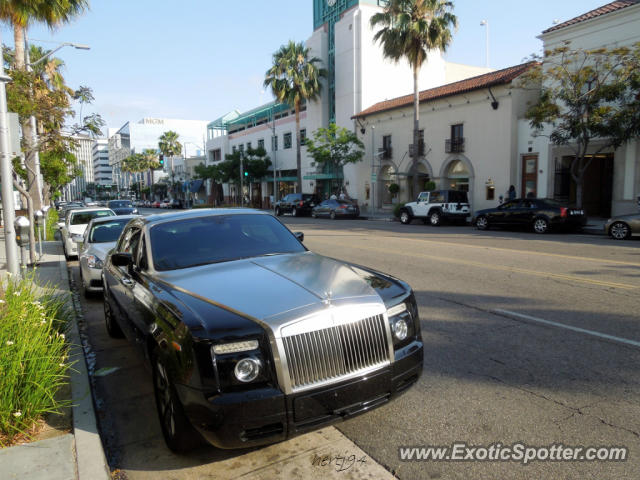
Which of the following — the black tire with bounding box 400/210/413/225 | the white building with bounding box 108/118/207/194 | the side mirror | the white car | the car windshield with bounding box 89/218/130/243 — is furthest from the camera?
the white building with bounding box 108/118/207/194

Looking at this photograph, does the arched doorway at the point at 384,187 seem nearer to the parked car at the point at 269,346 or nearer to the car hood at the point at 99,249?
the car hood at the point at 99,249

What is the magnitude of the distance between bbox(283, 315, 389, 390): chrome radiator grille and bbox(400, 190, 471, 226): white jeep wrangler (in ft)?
72.7

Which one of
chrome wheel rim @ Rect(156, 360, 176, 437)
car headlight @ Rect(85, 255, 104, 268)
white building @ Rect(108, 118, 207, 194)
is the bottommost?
chrome wheel rim @ Rect(156, 360, 176, 437)

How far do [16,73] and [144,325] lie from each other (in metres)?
14.5

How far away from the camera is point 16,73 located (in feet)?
47.5

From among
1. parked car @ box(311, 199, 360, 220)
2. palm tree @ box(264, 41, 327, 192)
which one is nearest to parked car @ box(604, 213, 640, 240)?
parked car @ box(311, 199, 360, 220)

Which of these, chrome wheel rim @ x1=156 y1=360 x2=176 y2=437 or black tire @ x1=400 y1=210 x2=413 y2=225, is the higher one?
chrome wheel rim @ x1=156 y1=360 x2=176 y2=437

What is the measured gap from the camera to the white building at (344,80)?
40.8m

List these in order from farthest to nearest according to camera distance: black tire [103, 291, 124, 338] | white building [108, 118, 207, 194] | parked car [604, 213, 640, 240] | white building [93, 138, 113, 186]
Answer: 1. white building [93, 138, 113, 186]
2. white building [108, 118, 207, 194]
3. parked car [604, 213, 640, 240]
4. black tire [103, 291, 124, 338]

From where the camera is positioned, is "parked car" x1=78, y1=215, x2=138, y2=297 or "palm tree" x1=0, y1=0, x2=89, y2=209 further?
"palm tree" x1=0, y1=0, x2=89, y2=209

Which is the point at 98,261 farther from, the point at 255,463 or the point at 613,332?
the point at 613,332

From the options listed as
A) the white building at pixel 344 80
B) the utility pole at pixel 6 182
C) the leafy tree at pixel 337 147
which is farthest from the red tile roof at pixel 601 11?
the utility pole at pixel 6 182

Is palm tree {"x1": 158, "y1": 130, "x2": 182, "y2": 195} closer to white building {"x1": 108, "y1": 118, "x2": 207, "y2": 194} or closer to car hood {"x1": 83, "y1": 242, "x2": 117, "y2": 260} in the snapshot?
white building {"x1": 108, "y1": 118, "x2": 207, "y2": 194}

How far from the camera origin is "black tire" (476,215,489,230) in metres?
21.4
